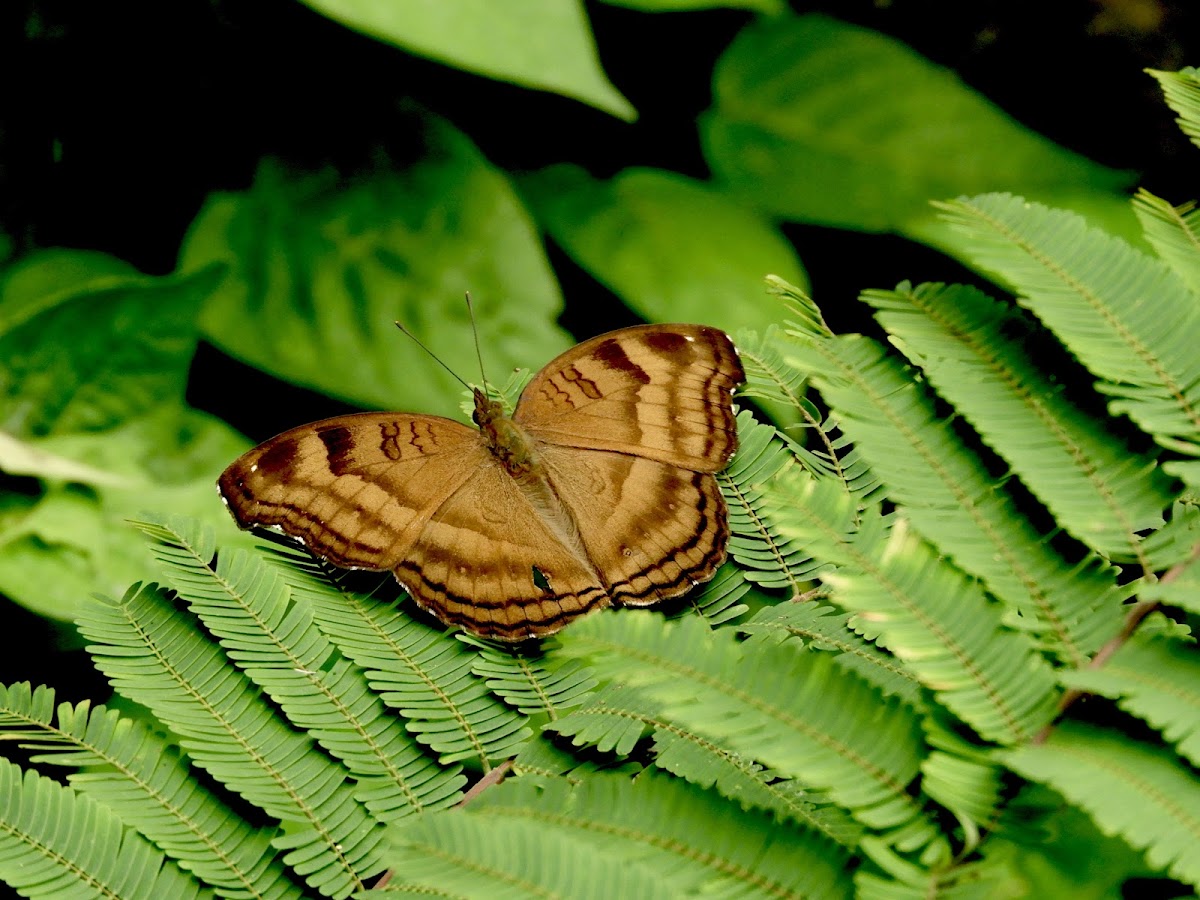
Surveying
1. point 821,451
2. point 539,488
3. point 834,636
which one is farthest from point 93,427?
point 834,636

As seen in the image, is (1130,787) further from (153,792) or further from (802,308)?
(153,792)

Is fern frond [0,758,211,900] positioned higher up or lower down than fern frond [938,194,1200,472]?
lower down

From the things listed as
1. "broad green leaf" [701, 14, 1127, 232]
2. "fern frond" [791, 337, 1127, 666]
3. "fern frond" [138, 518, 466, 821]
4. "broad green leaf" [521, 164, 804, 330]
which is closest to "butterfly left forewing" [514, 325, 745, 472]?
"fern frond" [791, 337, 1127, 666]

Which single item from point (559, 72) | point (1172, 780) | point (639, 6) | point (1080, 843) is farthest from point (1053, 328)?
point (639, 6)

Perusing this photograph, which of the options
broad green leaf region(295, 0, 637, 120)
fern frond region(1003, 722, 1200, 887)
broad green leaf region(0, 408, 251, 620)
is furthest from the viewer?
broad green leaf region(295, 0, 637, 120)

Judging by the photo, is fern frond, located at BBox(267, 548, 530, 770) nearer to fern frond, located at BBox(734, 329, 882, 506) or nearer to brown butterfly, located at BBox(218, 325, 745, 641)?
brown butterfly, located at BBox(218, 325, 745, 641)
